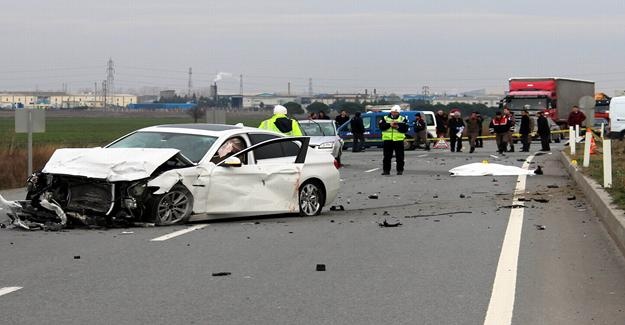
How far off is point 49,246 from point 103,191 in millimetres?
1418

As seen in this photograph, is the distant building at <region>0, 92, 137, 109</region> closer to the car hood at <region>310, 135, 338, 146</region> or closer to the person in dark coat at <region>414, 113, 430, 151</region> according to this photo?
the person in dark coat at <region>414, 113, 430, 151</region>

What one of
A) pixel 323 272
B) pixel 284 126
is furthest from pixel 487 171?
pixel 323 272

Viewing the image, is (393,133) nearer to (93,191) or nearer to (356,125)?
(93,191)

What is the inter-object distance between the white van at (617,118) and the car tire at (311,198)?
30723mm

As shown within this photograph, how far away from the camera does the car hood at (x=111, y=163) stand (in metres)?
12.9

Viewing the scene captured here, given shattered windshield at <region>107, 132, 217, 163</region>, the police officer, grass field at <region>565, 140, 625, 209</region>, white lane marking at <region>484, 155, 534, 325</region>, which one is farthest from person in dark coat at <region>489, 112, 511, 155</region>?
shattered windshield at <region>107, 132, 217, 163</region>

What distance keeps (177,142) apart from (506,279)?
6.12 metres

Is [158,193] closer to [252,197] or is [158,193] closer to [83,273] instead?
[252,197]

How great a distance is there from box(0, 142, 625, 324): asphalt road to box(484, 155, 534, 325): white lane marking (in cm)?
6

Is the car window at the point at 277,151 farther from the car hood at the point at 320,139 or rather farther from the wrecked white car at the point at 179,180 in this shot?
the car hood at the point at 320,139

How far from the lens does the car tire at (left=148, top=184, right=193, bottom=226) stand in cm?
1340

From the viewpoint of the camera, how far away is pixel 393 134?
25.2m

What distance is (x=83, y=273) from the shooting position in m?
9.73

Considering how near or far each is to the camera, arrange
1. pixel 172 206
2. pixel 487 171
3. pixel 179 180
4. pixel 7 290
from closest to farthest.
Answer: pixel 7 290 → pixel 179 180 → pixel 172 206 → pixel 487 171
